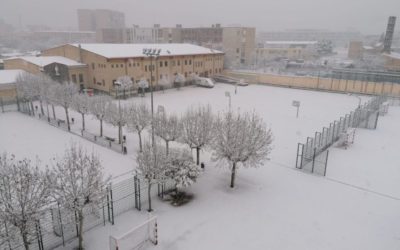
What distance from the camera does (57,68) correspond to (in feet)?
124

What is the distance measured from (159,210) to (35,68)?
34.7m

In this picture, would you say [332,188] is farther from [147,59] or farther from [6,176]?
[147,59]

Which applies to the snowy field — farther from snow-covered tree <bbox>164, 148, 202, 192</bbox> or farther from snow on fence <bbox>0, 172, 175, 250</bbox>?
snow-covered tree <bbox>164, 148, 202, 192</bbox>

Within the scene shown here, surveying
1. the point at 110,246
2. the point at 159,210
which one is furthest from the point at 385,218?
the point at 110,246

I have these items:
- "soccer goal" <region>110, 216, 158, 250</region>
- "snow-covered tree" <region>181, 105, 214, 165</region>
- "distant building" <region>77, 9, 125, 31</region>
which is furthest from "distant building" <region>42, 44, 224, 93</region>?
"distant building" <region>77, 9, 125, 31</region>

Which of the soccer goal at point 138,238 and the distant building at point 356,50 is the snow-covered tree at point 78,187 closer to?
the soccer goal at point 138,238

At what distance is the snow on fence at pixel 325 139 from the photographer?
17823 millimetres

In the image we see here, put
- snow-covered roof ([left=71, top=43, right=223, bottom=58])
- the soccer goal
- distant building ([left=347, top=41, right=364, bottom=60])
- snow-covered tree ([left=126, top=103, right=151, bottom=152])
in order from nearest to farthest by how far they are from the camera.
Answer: the soccer goal, snow-covered tree ([left=126, top=103, right=151, bottom=152]), snow-covered roof ([left=71, top=43, right=223, bottom=58]), distant building ([left=347, top=41, right=364, bottom=60])

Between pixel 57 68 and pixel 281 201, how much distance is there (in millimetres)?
34674

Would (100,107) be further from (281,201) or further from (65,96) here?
(281,201)

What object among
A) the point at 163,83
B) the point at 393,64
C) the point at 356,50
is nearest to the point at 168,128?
the point at 163,83

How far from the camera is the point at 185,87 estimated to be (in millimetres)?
49219

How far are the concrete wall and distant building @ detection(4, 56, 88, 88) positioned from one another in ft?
93.5

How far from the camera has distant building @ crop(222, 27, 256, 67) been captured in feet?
261
